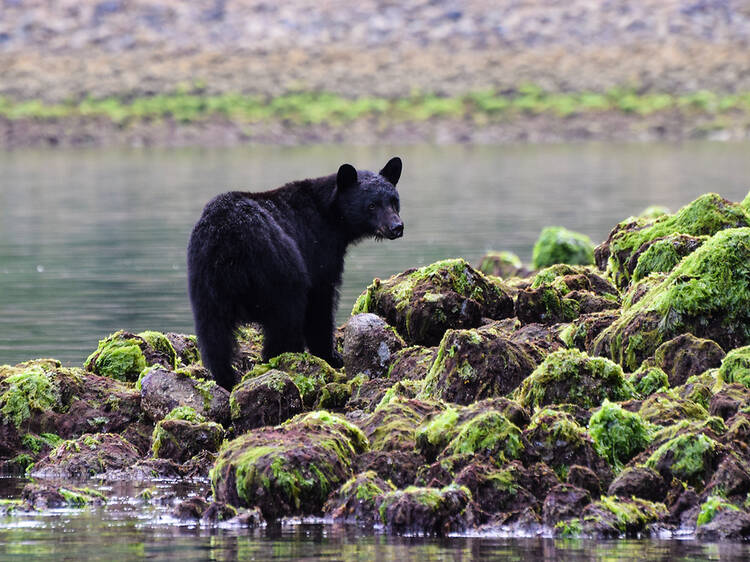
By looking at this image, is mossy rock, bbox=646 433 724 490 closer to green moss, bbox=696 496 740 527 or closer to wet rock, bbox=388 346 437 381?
green moss, bbox=696 496 740 527

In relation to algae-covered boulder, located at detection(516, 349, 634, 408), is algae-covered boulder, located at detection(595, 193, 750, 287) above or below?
above

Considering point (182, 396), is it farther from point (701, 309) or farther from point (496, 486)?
point (701, 309)

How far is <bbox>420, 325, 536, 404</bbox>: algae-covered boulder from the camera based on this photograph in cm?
1130

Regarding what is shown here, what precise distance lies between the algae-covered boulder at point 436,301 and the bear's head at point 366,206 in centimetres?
54

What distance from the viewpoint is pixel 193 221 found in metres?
36.8

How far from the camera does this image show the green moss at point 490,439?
961 centimetres

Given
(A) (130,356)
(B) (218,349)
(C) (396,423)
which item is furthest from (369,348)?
(C) (396,423)

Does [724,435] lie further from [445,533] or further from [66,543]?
[66,543]

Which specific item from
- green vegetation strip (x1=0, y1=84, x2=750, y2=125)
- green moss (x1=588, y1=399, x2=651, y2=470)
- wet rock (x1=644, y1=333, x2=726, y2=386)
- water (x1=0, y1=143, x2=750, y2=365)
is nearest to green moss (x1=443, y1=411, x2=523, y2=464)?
green moss (x1=588, y1=399, x2=651, y2=470)

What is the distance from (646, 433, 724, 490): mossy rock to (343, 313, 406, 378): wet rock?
13.1 feet

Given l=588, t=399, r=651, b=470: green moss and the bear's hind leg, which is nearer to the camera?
l=588, t=399, r=651, b=470: green moss

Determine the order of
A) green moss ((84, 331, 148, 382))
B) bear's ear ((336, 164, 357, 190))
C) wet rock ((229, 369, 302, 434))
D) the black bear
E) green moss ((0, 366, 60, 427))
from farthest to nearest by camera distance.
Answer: bear's ear ((336, 164, 357, 190)) → green moss ((84, 331, 148, 382)) → the black bear → green moss ((0, 366, 60, 427)) → wet rock ((229, 369, 302, 434))

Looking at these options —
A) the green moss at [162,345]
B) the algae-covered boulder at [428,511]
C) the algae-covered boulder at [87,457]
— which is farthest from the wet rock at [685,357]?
the green moss at [162,345]

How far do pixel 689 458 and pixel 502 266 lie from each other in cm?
1261
